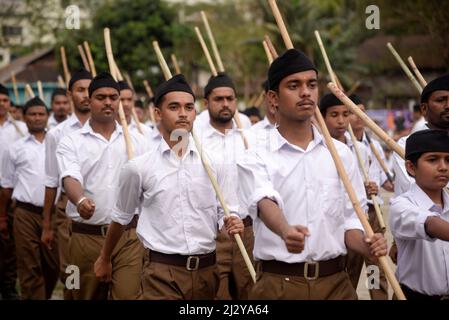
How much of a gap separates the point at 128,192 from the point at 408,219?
2.02 m

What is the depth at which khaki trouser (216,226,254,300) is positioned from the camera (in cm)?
784

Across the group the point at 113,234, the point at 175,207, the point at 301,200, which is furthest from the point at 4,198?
the point at 301,200

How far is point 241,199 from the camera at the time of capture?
7180 mm

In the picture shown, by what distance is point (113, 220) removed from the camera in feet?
19.4

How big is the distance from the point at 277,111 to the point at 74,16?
3425mm

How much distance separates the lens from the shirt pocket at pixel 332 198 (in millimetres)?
4766

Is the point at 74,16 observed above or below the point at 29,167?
above

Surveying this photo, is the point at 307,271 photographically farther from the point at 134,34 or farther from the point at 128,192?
the point at 134,34

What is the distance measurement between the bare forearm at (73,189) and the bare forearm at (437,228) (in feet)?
9.66

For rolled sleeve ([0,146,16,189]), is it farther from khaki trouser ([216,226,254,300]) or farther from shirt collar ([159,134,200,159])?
shirt collar ([159,134,200,159])
